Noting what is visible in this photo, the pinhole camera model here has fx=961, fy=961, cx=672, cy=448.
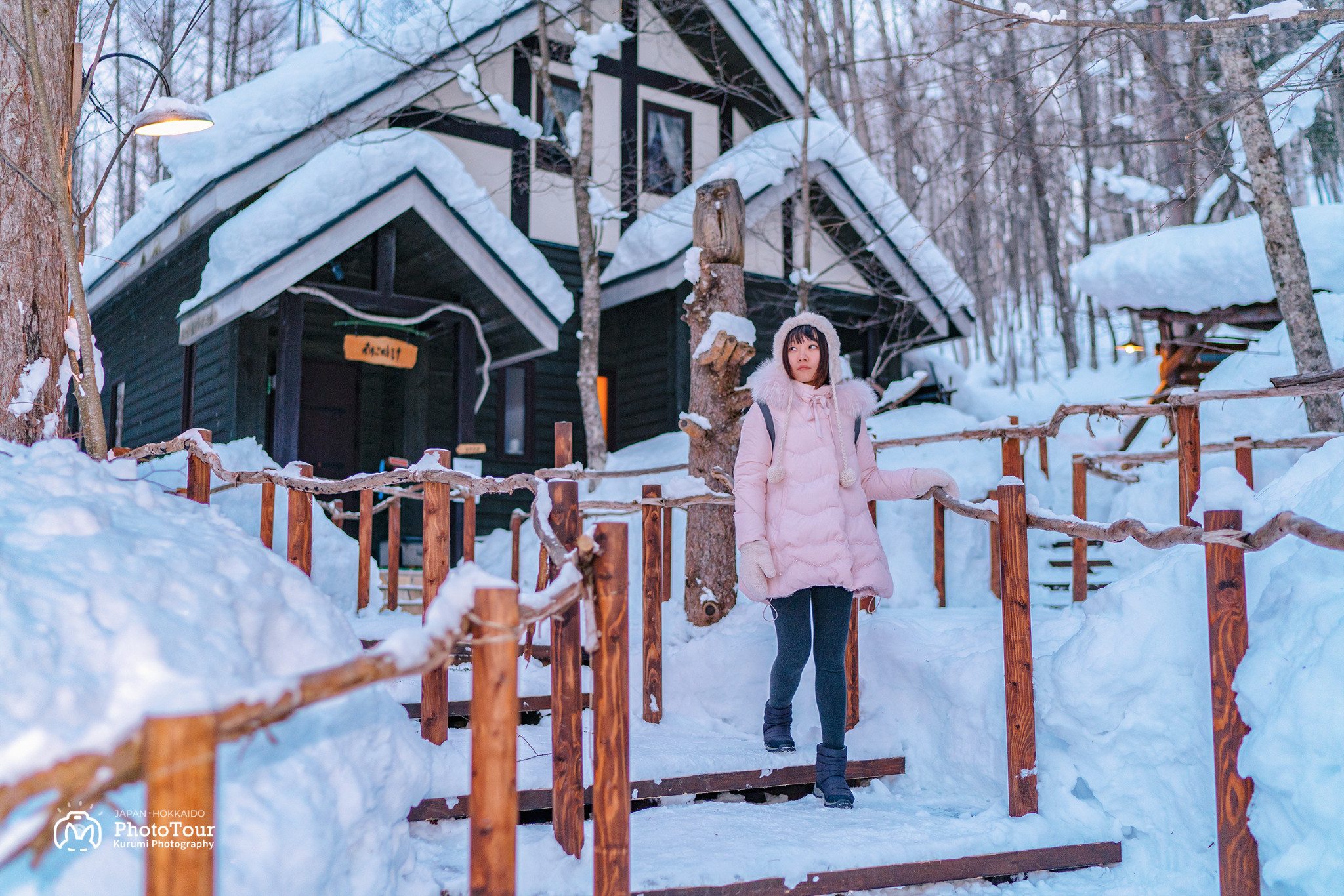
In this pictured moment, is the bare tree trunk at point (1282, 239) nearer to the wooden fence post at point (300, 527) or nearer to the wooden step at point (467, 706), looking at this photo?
the wooden step at point (467, 706)

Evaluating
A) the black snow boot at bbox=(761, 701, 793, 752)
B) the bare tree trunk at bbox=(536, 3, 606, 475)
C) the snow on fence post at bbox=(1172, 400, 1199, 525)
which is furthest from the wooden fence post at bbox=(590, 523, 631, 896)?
the bare tree trunk at bbox=(536, 3, 606, 475)

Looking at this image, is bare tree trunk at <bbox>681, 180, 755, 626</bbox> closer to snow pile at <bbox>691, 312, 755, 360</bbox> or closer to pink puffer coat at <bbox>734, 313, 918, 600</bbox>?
snow pile at <bbox>691, 312, 755, 360</bbox>

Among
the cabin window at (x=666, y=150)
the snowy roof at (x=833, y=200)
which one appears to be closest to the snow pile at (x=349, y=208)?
the snowy roof at (x=833, y=200)

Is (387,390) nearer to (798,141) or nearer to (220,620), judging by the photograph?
(798,141)

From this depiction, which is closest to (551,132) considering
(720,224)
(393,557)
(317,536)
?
(317,536)

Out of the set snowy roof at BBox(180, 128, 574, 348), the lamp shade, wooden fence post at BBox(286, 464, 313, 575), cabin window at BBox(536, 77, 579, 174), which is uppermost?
cabin window at BBox(536, 77, 579, 174)

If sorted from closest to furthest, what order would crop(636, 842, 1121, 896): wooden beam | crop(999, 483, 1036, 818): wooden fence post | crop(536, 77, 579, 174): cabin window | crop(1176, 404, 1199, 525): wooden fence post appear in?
crop(636, 842, 1121, 896): wooden beam
crop(999, 483, 1036, 818): wooden fence post
crop(1176, 404, 1199, 525): wooden fence post
crop(536, 77, 579, 174): cabin window

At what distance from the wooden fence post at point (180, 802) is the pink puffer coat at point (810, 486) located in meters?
2.52

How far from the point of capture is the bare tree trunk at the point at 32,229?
410 cm

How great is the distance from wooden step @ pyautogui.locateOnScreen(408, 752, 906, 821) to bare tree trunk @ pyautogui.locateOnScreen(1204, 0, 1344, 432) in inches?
201

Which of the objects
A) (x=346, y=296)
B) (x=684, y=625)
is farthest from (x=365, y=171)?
(x=684, y=625)

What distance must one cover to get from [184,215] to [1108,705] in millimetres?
10466

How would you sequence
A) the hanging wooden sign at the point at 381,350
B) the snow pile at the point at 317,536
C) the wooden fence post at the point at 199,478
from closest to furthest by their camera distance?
the wooden fence post at the point at 199,478
the snow pile at the point at 317,536
the hanging wooden sign at the point at 381,350

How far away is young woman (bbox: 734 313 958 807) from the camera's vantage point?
3719 mm
